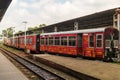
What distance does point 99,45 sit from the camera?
18.2m

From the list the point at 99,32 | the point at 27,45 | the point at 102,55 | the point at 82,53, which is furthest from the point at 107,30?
the point at 27,45

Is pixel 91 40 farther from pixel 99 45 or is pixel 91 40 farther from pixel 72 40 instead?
pixel 72 40

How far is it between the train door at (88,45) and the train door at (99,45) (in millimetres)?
546

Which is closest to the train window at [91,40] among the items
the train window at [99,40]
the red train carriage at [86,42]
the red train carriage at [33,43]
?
the red train carriage at [86,42]

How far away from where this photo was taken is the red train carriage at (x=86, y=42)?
17969 millimetres

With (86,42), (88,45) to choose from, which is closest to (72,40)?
(86,42)

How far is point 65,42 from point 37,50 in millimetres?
10636

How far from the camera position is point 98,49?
18297mm

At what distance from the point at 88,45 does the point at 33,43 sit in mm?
16488

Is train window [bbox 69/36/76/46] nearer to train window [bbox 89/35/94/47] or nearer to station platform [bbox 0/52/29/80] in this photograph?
train window [bbox 89/35/94/47]

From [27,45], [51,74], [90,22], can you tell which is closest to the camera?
[51,74]

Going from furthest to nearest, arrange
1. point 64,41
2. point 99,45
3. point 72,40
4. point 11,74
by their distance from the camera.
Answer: point 64,41 < point 72,40 < point 99,45 < point 11,74

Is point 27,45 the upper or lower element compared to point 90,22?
lower

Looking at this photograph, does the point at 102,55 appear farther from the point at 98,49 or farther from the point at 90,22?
the point at 90,22
